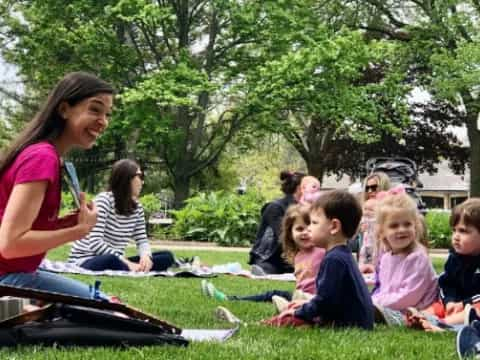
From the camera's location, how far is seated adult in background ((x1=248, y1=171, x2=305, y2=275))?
8.13 m

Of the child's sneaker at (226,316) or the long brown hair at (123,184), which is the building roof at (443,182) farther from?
the child's sneaker at (226,316)

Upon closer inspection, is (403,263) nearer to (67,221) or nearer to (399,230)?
(399,230)

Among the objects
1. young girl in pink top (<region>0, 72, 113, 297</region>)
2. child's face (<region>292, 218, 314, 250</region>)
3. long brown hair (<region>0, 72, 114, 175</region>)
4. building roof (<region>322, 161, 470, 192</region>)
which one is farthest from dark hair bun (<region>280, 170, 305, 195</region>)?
building roof (<region>322, 161, 470, 192</region>)

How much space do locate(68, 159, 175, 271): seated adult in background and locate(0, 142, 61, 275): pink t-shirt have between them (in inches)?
158

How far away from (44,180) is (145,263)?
4.79 m

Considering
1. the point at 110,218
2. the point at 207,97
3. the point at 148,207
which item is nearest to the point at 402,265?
the point at 110,218

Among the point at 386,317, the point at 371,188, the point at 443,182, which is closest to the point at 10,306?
the point at 386,317

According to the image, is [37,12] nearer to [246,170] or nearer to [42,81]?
[42,81]

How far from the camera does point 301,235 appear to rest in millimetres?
5508

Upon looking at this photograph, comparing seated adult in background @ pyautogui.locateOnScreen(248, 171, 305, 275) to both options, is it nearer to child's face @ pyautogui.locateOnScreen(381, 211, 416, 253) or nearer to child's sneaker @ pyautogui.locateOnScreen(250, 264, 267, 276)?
child's sneaker @ pyautogui.locateOnScreen(250, 264, 267, 276)

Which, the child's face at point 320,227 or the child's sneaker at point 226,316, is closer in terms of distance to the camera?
the child's face at point 320,227

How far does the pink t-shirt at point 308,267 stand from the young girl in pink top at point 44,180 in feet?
7.38

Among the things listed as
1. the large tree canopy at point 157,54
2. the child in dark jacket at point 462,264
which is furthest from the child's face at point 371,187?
the large tree canopy at point 157,54

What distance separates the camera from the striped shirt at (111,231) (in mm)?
7625
